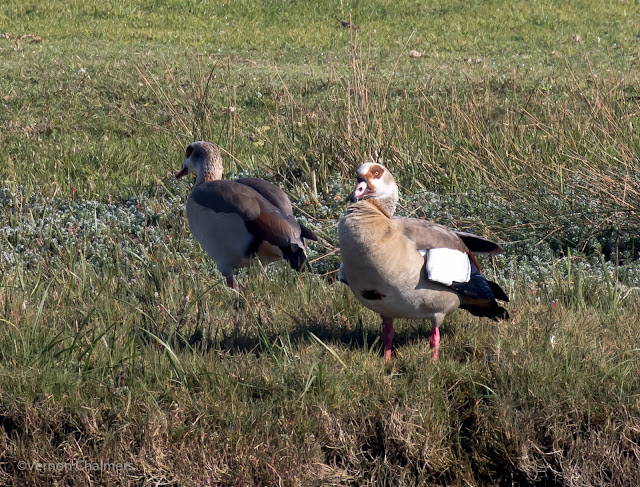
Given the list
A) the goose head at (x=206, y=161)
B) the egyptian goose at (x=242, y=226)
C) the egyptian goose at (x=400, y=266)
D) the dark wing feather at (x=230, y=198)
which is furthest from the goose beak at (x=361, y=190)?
the goose head at (x=206, y=161)

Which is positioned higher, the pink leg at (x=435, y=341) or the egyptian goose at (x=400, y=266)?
the egyptian goose at (x=400, y=266)

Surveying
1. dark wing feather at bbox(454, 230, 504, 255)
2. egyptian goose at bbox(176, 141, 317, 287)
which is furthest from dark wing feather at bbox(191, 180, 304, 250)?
dark wing feather at bbox(454, 230, 504, 255)

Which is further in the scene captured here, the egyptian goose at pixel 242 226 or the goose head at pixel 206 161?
the goose head at pixel 206 161

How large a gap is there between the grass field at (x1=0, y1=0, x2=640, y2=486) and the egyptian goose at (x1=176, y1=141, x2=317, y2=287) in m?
0.23

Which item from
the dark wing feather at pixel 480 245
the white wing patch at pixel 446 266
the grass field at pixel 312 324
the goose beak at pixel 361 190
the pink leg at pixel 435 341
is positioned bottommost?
the grass field at pixel 312 324

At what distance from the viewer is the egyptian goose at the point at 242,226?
5098 mm

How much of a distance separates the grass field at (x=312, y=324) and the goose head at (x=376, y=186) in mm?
658

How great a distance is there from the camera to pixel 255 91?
38.9 ft

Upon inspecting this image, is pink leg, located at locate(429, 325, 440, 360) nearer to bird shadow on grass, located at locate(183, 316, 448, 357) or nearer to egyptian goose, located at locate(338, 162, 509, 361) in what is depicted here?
egyptian goose, located at locate(338, 162, 509, 361)

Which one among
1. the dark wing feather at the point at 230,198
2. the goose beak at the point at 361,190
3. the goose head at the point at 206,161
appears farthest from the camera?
the goose head at the point at 206,161

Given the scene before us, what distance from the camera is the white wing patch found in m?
3.46

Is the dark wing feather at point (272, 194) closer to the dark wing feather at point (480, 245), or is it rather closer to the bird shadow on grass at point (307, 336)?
the bird shadow on grass at point (307, 336)

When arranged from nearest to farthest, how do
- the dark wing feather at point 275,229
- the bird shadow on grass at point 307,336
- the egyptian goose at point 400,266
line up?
the egyptian goose at point 400,266, the bird shadow on grass at point 307,336, the dark wing feather at point 275,229

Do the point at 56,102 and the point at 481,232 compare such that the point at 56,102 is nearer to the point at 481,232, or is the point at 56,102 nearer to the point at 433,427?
the point at 481,232
